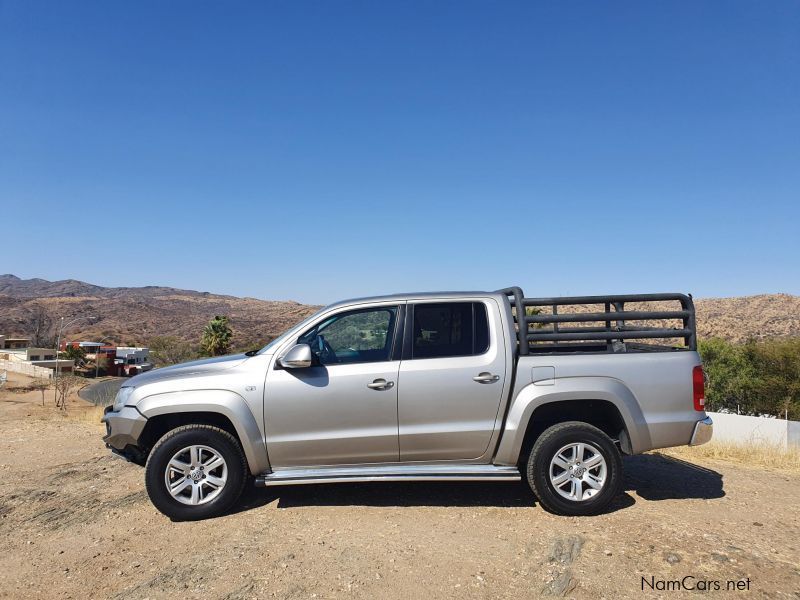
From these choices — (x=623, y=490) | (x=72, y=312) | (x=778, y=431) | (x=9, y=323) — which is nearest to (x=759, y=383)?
(x=778, y=431)

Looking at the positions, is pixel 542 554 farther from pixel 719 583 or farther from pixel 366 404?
pixel 366 404

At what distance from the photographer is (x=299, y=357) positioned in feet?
15.4

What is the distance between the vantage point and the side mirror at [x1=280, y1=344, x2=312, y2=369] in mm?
4680

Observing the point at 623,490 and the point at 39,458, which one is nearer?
the point at 623,490

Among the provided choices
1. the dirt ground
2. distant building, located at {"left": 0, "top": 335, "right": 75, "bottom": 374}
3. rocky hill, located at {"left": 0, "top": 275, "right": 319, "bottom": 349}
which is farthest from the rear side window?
rocky hill, located at {"left": 0, "top": 275, "right": 319, "bottom": 349}

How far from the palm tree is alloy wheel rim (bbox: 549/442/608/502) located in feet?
160

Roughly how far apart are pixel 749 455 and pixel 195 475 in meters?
6.95

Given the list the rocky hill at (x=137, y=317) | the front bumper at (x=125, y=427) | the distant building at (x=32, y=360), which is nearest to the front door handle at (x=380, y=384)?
the front bumper at (x=125, y=427)

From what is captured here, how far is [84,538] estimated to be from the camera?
4.51 metres

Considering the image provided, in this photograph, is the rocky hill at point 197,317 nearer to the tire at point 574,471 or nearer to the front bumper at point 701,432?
the tire at point 574,471

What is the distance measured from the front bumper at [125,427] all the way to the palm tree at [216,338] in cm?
4728

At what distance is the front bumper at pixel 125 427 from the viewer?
15.9ft

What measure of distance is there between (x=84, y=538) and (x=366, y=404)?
8.10 feet

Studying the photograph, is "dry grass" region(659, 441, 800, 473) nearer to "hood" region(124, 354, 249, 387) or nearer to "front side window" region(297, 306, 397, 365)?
"front side window" region(297, 306, 397, 365)
